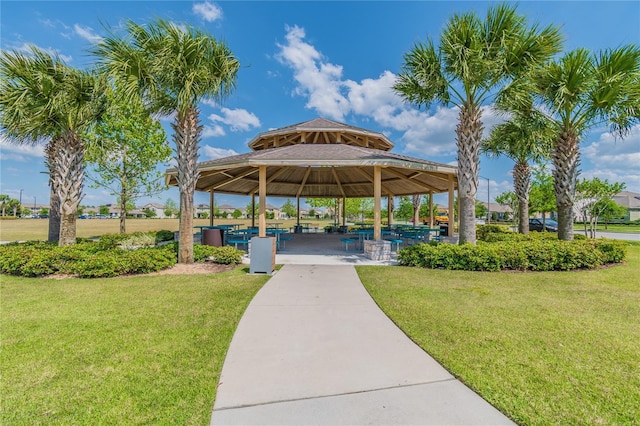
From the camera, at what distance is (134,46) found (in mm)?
8789

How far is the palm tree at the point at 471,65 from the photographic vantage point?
8953 millimetres

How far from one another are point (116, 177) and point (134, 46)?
10.8 meters

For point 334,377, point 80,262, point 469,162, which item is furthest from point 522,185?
point 80,262

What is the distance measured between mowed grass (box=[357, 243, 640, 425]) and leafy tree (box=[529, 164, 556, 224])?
21.4 m

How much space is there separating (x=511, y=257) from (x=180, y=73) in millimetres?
12441

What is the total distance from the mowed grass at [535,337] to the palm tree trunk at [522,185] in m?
9.69

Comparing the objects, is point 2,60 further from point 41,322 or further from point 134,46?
point 41,322

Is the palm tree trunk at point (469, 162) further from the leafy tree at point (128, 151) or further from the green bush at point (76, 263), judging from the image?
the leafy tree at point (128, 151)

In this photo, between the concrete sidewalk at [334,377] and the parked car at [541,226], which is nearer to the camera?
the concrete sidewalk at [334,377]

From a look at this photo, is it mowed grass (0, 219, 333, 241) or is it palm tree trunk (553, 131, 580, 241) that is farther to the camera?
mowed grass (0, 219, 333, 241)

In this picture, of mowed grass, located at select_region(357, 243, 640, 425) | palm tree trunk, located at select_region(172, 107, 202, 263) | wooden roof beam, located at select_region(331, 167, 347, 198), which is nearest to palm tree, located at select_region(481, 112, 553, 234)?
mowed grass, located at select_region(357, 243, 640, 425)

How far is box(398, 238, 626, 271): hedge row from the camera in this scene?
8.97 meters

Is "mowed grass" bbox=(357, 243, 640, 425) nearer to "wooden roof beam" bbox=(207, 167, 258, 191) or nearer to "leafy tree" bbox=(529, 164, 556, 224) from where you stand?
"wooden roof beam" bbox=(207, 167, 258, 191)

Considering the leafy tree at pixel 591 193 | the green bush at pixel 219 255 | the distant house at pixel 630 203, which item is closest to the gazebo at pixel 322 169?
the green bush at pixel 219 255
